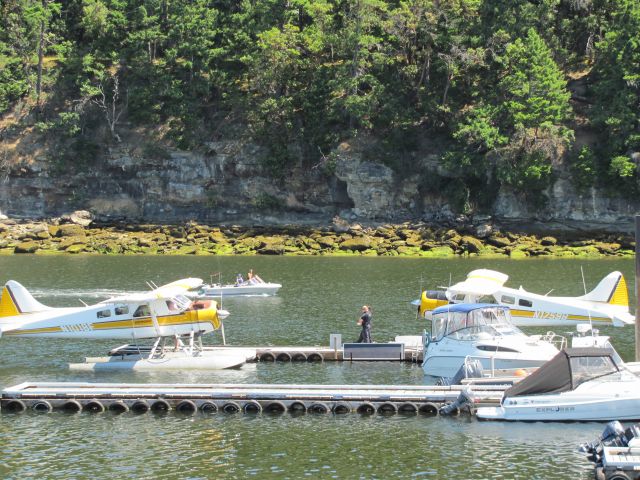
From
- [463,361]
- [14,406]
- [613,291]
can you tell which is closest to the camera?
[14,406]

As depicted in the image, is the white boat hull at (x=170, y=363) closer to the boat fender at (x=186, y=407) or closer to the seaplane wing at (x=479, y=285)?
the boat fender at (x=186, y=407)

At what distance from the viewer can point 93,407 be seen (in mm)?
29984

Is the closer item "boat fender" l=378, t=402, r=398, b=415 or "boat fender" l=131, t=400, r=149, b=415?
"boat fender" l=378, t=402, r=398, b=415

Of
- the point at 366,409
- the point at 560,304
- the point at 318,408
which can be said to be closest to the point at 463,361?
the point at 366,409

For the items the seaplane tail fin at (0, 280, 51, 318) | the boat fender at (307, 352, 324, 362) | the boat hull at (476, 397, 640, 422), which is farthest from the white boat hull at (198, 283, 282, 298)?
the boat hull at (476, 397, 640, 422)

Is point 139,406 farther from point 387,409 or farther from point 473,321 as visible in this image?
point 473,321

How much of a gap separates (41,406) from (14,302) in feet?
27.0

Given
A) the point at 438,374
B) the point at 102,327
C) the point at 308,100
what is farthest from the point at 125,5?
the point at 438,374

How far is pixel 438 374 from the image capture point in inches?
1288

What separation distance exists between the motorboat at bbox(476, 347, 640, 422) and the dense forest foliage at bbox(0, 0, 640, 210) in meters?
57.0

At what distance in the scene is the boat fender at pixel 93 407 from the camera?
29.9m

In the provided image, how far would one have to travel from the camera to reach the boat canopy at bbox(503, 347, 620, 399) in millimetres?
26375

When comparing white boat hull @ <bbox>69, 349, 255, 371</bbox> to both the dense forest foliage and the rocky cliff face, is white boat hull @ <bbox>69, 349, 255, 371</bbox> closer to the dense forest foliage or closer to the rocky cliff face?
the dense forest foliage

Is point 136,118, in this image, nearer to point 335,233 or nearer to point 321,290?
point 335,233
